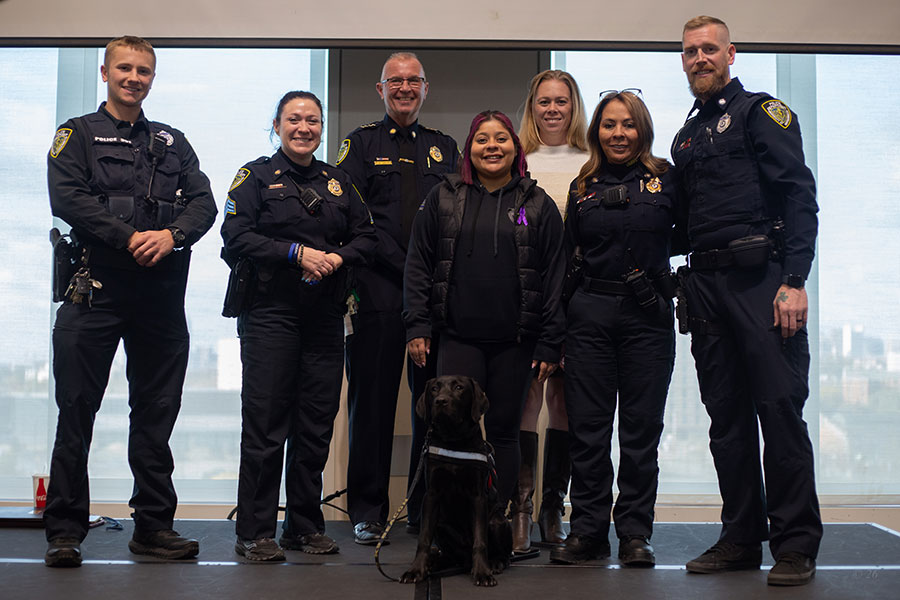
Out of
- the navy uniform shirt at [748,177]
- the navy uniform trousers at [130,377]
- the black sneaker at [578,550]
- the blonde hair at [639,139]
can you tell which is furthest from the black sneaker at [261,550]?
the navy uniform shirt at [748,177]

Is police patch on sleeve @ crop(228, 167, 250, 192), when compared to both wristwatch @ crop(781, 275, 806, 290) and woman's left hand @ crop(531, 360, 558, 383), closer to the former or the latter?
woman's left hand @ crop(531, 360, 558, 383)

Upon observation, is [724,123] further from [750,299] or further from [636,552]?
[636,552]

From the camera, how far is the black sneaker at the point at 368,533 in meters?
3.24

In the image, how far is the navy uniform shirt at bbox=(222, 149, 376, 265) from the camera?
2.99 metres

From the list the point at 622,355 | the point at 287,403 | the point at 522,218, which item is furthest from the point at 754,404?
the point at 287,403

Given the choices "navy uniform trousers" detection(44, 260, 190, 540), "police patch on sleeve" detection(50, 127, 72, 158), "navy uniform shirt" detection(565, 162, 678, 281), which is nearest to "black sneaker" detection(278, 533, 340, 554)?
"navy uniform trousers" detection(44, 260, 190, 540)

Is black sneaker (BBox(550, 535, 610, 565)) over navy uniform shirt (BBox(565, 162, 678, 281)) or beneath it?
beneath

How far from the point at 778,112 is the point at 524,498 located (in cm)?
170

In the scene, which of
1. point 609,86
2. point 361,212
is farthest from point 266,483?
point 609,86

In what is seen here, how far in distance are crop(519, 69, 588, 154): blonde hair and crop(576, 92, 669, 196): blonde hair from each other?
0.35 m

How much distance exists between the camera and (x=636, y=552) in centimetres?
290

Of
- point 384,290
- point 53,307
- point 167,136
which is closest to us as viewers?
point 167,136

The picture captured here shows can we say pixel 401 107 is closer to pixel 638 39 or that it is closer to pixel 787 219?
pixel 638 39

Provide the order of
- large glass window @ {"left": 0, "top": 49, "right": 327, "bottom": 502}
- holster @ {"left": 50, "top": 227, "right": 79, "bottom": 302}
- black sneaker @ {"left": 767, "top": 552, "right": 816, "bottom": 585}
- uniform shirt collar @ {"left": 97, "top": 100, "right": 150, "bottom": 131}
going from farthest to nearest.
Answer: large glass window @ {"left": 0, "top": 49, "right": 327, "bottom": 502} < uniform shirt collar @ {"left": 97, "top": 100, "right": 150, "bottom": 131} < holster @ {"left": 50, "top": 227, "right": 79, "bottom": 302} < black sneaker @ {"left": 767, "top": 552, "right": 816, "bottom": 585}
